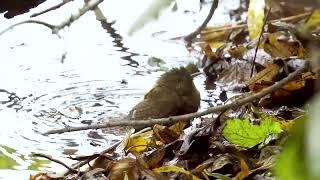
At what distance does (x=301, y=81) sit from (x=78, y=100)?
2.59 feet

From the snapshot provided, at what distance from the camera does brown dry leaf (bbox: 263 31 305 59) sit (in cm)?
223

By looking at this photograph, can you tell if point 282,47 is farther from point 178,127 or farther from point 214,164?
point 214,164

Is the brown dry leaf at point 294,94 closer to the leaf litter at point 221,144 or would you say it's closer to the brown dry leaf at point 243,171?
the leaf litter at point 221,144

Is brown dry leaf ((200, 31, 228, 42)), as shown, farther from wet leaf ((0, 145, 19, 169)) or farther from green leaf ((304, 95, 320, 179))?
green leaf ((304, 95, 320, 179))

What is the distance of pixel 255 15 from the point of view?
81.0 inches

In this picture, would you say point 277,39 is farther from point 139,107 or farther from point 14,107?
point 14,107

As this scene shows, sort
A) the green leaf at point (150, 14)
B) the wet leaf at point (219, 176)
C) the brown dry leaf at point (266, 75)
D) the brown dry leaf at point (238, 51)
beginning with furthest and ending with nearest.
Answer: the brown dry leaf at point (238, 51), the brown dry leaf at point (266, 75), the wet leaf at point (219, 176), the green leaf at point (150, 14)

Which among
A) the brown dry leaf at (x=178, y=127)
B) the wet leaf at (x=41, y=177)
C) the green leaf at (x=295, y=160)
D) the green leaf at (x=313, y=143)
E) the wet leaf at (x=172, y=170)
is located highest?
the green leaf at (x=313, y=143)

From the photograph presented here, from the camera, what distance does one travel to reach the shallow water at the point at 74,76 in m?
1.82

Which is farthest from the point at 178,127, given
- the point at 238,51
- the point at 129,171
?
the point at 238,51

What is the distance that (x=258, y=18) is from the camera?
2115mm

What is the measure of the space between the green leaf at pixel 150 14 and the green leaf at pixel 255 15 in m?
1.29

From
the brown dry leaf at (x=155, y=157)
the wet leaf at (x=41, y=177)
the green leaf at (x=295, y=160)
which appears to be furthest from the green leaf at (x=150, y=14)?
the wet leaf at (x=41, y=177)

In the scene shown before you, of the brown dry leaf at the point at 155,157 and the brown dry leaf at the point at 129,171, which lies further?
the brown dry leaf at the point at 155,157
